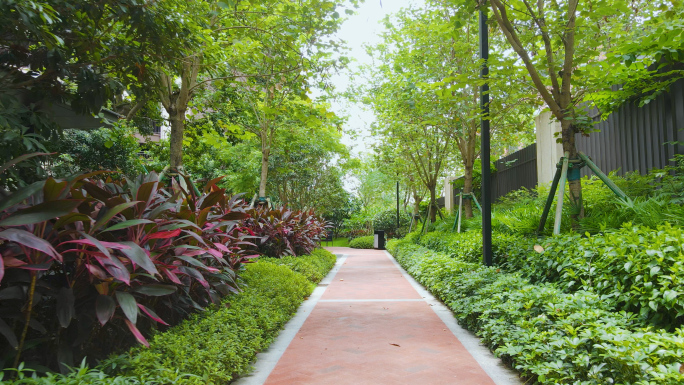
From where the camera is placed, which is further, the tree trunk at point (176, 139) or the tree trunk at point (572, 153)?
the tree trunk at point (176, 139)

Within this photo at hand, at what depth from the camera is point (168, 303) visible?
3.93 metres

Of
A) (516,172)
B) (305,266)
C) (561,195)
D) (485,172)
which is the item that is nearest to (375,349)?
(561,195)

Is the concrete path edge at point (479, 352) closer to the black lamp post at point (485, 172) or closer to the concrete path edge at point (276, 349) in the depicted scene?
the black lamp post at point (485, 172)

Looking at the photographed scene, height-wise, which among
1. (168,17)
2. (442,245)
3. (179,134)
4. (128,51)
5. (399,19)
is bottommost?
(442,245)

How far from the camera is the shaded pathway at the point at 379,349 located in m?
3.86

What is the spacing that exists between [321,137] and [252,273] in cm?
931

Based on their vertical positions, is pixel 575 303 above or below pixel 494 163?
below

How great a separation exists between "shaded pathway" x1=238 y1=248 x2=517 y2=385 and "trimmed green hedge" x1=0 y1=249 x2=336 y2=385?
267mm

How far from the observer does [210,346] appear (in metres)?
3.59

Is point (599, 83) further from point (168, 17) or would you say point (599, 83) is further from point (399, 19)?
point (399, 19)

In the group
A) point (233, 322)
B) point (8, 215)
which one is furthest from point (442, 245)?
point (8, 215)

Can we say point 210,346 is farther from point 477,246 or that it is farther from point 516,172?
point 516,172

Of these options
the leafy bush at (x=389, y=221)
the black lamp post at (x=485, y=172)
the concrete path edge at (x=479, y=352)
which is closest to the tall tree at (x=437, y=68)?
the black lamp post at (x=485, y=172)

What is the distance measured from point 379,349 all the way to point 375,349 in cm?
4
